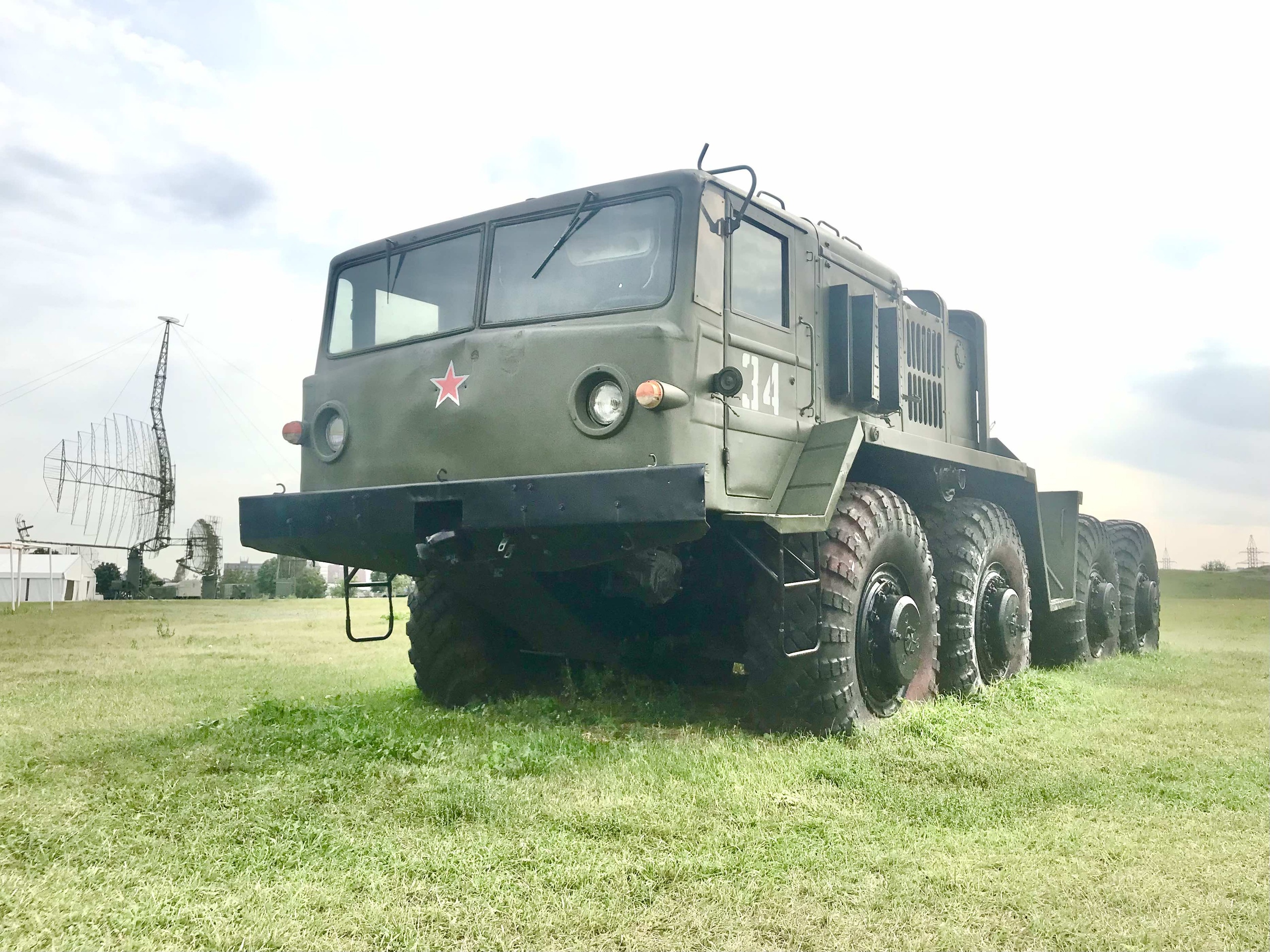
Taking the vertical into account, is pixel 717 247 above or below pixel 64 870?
above

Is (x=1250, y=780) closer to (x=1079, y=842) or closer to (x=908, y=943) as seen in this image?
→ (x=1079, y=842)

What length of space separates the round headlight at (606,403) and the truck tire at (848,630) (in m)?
1.19

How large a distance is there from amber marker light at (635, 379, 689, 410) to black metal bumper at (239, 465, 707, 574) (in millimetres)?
285

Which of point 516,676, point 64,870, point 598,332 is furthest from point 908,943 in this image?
point 516,676

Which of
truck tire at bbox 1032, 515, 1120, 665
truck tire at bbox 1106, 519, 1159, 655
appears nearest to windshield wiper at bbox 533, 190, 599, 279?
truck tire at bbox 1032, 515, 1120, 665

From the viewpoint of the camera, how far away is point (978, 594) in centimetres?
711

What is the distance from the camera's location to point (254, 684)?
25.8ft

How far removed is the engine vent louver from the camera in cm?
747

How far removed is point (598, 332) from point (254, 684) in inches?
183

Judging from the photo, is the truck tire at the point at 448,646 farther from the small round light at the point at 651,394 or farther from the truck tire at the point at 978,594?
the truck tire at the point at 978,594

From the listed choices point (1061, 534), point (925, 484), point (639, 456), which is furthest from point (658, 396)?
point (1061, 534)

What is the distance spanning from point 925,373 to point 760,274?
271 cm

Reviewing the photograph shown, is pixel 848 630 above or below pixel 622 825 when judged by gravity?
above

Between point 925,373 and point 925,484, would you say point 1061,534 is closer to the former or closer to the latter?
point 925,373
